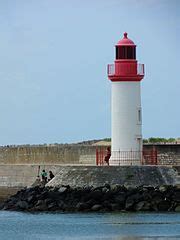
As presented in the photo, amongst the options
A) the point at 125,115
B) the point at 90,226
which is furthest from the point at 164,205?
the point at 125,115

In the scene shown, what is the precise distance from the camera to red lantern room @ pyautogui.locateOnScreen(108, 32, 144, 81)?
44.1m

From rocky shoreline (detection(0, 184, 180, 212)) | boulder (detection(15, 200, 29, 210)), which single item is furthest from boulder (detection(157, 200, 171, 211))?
boulder (detection(15, 200, 29, 210))

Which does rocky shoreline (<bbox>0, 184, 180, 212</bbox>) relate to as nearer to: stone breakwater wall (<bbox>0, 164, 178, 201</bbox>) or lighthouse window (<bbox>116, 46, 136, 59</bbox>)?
stone breakwater wall (<bbox>0, 164, 178, 201</bbox>)

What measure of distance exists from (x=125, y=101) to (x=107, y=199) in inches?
146

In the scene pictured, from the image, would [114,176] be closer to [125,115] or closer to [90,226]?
[125,115]

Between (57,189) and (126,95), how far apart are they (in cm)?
361

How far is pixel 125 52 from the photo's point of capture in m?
44.2

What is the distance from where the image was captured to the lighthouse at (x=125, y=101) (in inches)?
1737

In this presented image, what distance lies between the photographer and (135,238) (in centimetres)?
3547

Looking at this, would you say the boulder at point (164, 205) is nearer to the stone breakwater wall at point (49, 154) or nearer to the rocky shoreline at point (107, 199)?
the rocky shoreline at point (107, 199)

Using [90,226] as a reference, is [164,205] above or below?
above

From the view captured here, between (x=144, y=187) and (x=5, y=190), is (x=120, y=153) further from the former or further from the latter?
(x=5, y=190)

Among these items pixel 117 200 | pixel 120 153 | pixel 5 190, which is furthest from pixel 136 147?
pixel 5 190

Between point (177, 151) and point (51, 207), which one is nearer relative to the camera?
point (51, 207)
